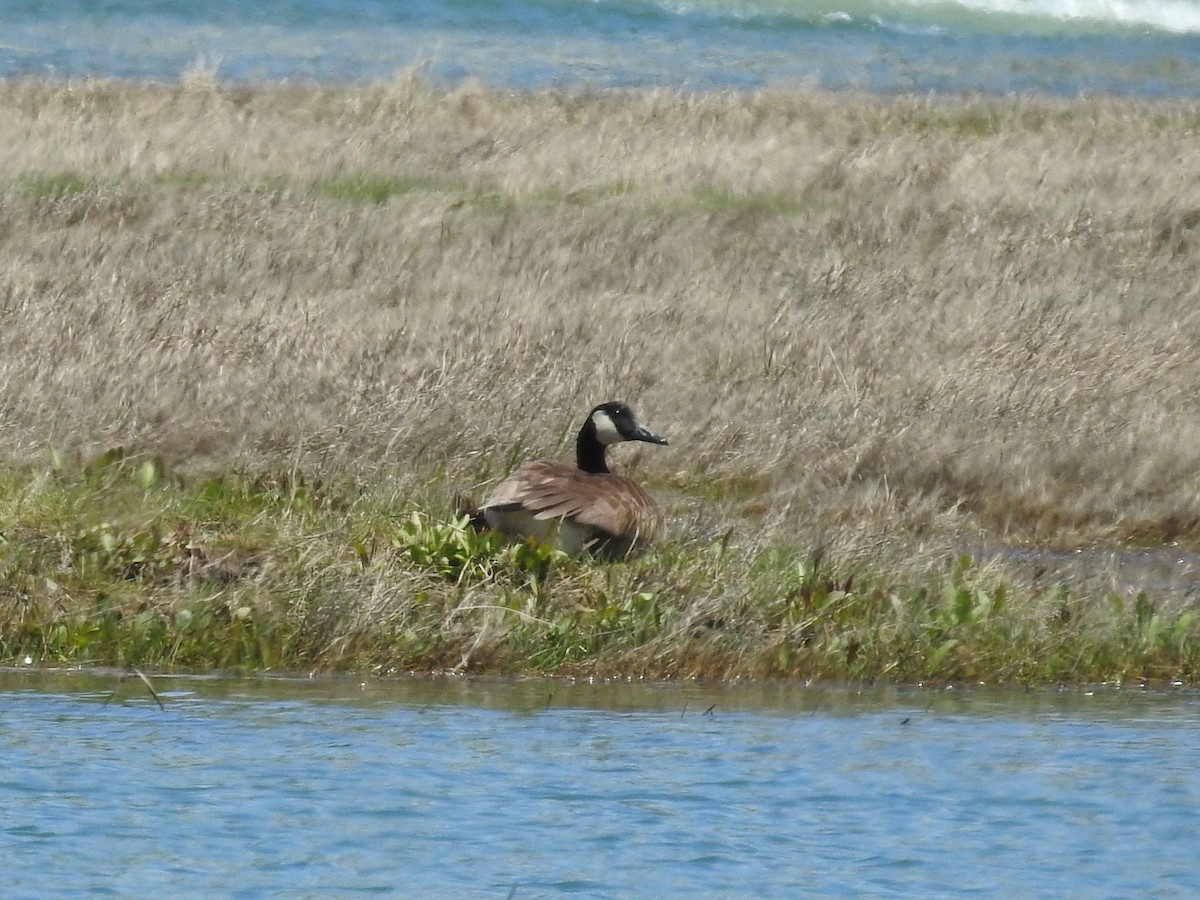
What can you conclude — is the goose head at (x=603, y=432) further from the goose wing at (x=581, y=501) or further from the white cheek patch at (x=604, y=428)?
the goose wing at (x=581, y=501)

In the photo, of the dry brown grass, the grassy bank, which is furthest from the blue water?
the grassy bank

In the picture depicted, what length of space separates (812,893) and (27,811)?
2.18 meters

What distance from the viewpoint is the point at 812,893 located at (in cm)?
564

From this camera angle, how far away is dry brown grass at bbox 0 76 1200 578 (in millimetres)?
11117

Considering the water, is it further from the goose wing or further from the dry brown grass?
the dry brown grass

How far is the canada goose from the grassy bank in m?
0.19

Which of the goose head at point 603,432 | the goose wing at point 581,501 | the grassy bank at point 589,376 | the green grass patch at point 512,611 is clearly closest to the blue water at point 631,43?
the grassy bank at point 589,376

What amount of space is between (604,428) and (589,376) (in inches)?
101

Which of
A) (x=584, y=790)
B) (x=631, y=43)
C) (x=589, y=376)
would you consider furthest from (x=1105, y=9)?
(x=584, y=790)

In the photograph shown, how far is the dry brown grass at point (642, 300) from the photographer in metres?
11.1

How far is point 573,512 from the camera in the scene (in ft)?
29.0

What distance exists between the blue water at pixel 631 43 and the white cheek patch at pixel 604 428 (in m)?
17.0

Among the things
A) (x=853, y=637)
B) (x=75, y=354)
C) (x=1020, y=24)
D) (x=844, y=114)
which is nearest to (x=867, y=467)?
(x=853, y=637)

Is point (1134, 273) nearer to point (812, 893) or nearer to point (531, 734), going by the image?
point (531, 734)
